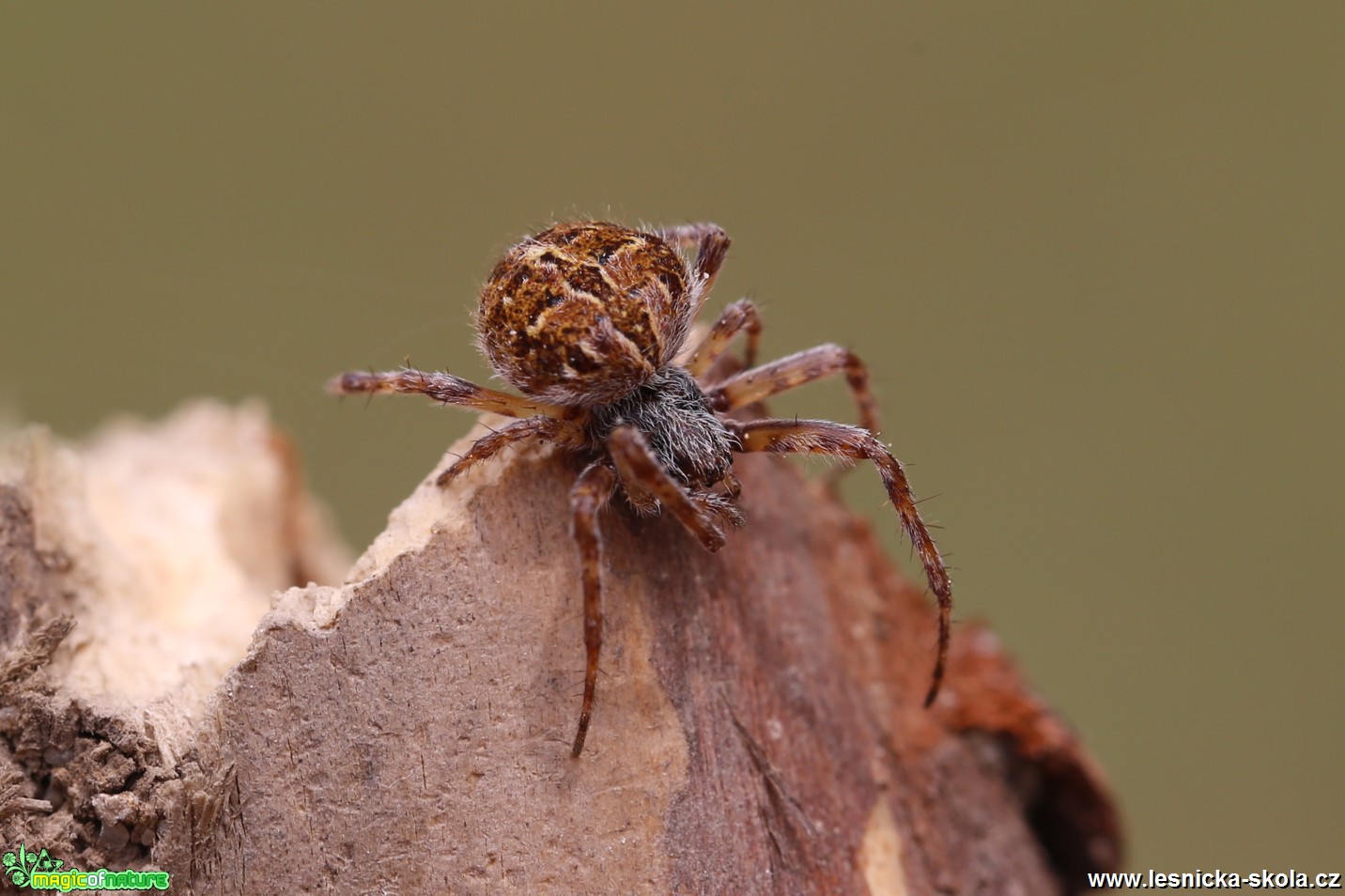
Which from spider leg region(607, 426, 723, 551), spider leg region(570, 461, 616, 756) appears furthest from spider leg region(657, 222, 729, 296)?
spider leg region(570, 461, 616, 756)

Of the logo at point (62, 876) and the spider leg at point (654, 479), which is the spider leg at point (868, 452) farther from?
the logo at point (62, 876)

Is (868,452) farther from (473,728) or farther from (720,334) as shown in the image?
(473,728)

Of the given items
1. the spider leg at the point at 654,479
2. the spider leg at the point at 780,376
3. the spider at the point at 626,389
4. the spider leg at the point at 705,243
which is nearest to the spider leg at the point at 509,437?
the spider at the point at 626,389

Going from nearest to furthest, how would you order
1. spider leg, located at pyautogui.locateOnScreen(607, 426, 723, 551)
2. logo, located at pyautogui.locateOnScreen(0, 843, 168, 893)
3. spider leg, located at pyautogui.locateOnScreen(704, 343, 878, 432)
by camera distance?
1. logo, located at pyautogui.locateOnScreen(0, 843, 168, 893)
2. spider leg, located at pyautogui.locateOnScreen(607, 426, 723, 551)
3. spider leg, located at pyautogui.locateOnScreen(704, 343, 878, 432)

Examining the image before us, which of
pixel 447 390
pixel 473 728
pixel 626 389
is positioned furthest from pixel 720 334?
pixel 473 728

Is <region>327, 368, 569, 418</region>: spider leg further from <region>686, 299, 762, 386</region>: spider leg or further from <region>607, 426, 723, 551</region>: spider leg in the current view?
<region>686, 299, 762, 386</region>: spider leg

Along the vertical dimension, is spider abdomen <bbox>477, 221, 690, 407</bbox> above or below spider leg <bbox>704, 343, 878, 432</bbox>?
above

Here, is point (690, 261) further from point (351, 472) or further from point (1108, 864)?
point (351, 472)
